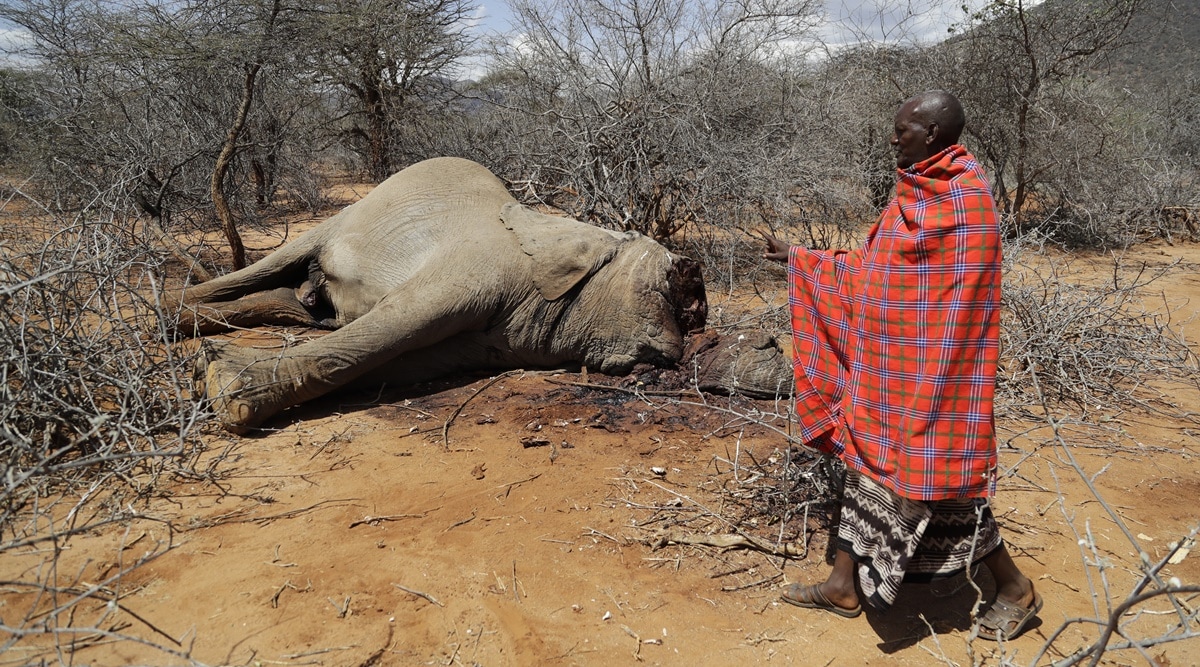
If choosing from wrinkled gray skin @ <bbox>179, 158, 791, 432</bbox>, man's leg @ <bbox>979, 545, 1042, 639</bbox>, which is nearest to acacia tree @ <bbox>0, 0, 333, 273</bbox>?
wrinkled gray skin @ <bbox>179, 158, 791, 432</bbox>

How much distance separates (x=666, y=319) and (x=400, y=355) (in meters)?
1.61

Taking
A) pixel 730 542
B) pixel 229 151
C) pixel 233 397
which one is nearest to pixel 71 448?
pixel 233 397

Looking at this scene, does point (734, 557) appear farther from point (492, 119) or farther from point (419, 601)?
point (492, 119)

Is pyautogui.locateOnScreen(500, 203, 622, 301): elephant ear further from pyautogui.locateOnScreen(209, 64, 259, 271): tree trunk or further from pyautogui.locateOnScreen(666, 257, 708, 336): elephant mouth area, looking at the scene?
pyautogui.locateOnScreen(209, 64, 259, 271): tree trunk

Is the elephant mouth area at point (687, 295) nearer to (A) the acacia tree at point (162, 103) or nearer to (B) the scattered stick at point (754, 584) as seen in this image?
(B) the scattered stick at point (754, 584)

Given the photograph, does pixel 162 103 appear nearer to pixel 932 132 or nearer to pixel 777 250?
pixel 777 250

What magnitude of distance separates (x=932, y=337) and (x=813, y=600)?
3.47 feet

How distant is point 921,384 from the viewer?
230cm

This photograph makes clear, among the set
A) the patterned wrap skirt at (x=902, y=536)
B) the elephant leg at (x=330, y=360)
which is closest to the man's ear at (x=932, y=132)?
the patterned wrap skirt at (x=902, y=536)

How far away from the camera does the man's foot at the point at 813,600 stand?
260 centimetres

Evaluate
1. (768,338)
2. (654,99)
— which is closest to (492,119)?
(654,99)

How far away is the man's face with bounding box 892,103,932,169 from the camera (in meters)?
2.34

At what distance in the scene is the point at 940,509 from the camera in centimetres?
246

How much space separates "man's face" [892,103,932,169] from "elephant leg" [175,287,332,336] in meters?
4.24
